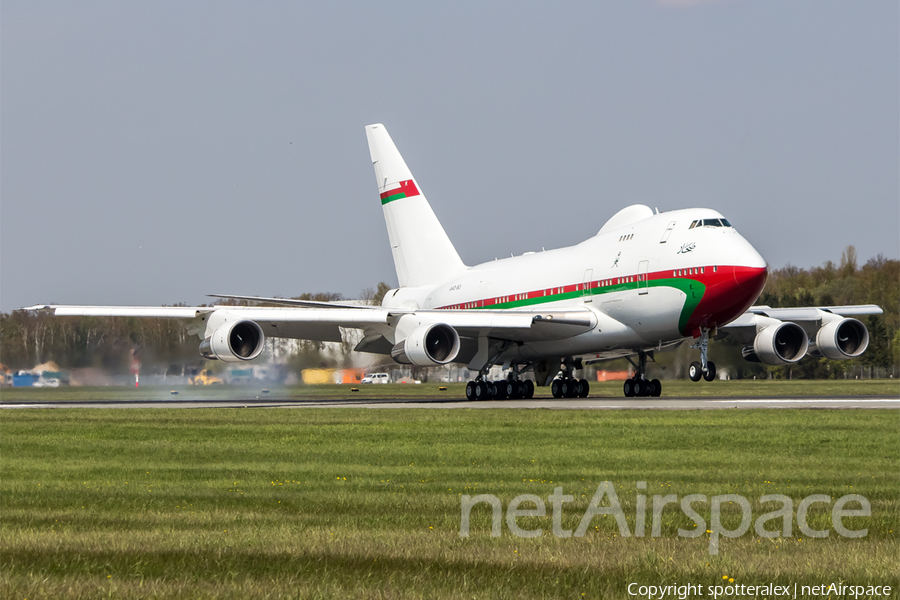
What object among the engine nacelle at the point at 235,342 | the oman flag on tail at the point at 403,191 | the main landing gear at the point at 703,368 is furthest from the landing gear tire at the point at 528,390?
the oman flag on tail at the point at 403,191

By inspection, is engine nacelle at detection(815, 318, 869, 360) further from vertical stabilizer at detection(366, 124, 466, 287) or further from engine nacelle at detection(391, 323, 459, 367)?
vertical stabilizer at detection(366, 124, 466, 287)

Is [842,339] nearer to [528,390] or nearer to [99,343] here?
[528,390]

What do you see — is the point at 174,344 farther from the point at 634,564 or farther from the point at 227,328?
the point at 634,564

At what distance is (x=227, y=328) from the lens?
32125mm

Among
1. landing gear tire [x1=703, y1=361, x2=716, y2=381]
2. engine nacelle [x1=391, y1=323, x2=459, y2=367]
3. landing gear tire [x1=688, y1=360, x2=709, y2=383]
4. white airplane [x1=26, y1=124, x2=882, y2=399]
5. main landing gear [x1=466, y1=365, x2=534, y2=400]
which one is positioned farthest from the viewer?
main landing gear [x1=466, y1=365, x2=534, y2=400]

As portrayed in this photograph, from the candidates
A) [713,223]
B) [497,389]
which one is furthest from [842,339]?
[497,389]

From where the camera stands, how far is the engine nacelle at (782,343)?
3634 centimetres

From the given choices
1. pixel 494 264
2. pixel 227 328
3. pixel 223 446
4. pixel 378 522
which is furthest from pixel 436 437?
pixel 494 264

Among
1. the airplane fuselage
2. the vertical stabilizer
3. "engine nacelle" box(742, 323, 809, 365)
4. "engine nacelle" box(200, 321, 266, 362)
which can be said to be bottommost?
"engine nacelle" box(742, 323, 809, 365)

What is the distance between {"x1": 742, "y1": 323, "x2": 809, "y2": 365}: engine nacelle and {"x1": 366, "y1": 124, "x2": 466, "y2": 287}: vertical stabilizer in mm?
13142

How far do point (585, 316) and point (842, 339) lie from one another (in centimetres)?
964

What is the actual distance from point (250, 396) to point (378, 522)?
3435 centimetres

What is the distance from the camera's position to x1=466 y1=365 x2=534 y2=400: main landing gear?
36625 mm

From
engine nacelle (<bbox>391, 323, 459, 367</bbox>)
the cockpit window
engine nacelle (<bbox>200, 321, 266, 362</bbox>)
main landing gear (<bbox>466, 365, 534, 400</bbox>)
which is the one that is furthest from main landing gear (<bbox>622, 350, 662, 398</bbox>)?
engine nacelle (<bbox>200, 321, 266, 362</bbox>)
